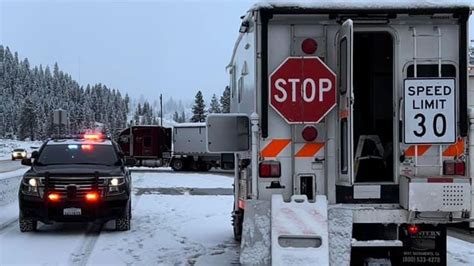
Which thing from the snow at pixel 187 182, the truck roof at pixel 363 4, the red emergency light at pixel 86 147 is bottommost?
the snow at pixel 187 182

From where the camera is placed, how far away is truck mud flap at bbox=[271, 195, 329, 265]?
6.17m

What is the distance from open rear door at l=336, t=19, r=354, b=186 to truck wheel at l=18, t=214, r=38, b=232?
7162 mm

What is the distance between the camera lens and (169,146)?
45219 mm

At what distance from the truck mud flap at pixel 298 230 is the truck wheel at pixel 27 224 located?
22.5ft

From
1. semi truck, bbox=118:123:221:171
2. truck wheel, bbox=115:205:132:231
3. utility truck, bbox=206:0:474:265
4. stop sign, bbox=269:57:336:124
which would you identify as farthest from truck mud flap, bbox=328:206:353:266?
semi truck, bbox=118:123:221:171

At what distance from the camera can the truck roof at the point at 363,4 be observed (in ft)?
21.1

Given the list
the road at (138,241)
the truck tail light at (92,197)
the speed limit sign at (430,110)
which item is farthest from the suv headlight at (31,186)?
the speed limit sign at (430,110)

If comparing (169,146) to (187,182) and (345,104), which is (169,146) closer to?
(187,182)

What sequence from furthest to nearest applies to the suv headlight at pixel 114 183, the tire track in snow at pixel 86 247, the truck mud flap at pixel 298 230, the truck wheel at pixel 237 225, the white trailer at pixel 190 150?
the white trailer at pixel 190 150 < the suv headlight at pixel 114 183 < the truck wheel at pixel 237 225 < the tire track in snow at pixel 86 247 < the truck mud flap at pixel 298 230

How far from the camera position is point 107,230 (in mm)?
12406

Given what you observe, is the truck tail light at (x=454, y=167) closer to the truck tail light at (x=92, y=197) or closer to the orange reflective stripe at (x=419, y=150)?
the orange reflective stripe at (x=419, y=150)

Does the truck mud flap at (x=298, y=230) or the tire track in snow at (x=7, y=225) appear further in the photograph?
the tire track in snow at (x=7, y=225)

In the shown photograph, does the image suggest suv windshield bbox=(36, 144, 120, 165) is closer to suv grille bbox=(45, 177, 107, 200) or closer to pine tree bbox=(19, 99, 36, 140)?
suv grille bbox=(45, 177, 107, 200)

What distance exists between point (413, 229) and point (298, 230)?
1400 millimetres
